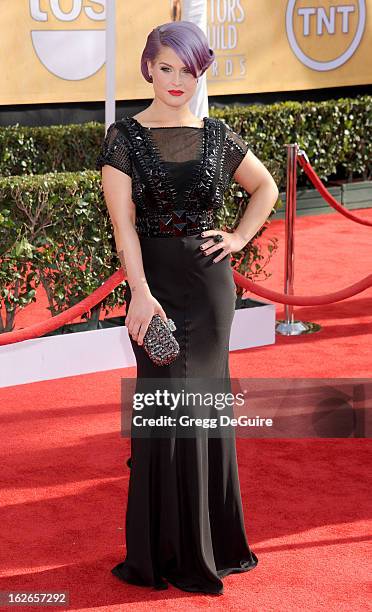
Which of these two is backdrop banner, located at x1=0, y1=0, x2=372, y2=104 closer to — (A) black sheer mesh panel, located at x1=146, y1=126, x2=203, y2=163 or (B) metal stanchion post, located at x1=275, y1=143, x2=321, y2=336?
(B) metal stanchion post, located at x1=275, y1=143, x2=321, y2=336

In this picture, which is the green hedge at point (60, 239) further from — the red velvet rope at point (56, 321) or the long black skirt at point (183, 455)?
the long black skirt at point (183, 455)

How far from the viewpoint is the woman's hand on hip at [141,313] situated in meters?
3.95

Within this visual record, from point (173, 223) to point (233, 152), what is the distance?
376mm

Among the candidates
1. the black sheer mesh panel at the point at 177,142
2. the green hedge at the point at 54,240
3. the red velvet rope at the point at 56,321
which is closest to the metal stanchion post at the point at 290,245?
the green hedge at the point at 54,240

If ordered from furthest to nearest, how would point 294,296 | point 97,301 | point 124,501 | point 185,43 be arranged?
point 294,296 → point 97,301 → point 124,501 → point 185,43

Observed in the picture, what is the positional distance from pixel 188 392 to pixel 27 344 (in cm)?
304

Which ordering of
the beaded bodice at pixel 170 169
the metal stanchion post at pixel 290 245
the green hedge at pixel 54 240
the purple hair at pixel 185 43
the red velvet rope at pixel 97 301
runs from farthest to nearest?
1. the metal stanchion post at pixel 290 245
2. the green hedge at pixel 54 240
3. the red velvet rope at pixel 97 301
4. the beaded bodice at pixel 170 169
5. the purple hair at pixel 185 43

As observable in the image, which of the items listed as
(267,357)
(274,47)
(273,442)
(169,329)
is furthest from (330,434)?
(274,47)

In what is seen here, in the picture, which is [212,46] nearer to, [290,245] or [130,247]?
[290,245]

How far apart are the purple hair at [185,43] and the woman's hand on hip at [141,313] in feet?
2.75

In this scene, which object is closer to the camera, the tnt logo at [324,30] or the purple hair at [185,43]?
the purple hair at [185,43]

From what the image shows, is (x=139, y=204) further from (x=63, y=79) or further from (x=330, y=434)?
(x=63, y=79)

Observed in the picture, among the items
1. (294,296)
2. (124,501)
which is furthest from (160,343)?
(294,296)

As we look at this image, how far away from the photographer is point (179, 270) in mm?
4141
